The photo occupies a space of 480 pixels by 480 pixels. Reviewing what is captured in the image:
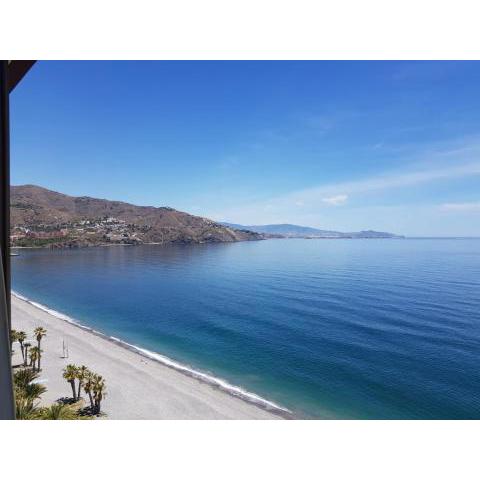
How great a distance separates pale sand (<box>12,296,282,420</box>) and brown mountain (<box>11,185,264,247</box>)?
5811cm

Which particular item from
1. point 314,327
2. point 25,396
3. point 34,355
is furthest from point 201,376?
point 314,327

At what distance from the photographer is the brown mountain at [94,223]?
7025cm

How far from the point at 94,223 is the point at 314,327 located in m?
73.0

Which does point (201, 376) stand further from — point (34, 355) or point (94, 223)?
point (94, 223)

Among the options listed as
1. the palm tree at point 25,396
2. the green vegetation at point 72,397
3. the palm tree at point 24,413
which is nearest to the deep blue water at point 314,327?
the green vegetation at point 72,397

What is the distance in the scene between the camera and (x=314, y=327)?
20.0 m

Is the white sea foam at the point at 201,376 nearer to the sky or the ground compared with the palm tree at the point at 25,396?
nearer to the ground

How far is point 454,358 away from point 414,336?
2807 mm

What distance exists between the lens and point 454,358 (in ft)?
50.9

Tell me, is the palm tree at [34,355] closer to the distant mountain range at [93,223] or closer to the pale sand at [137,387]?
the pale sand at [137,387]

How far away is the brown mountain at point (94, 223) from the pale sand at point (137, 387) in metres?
58.1

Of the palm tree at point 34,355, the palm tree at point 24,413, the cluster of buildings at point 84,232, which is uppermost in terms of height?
the cluster of buildings at point 84,232
